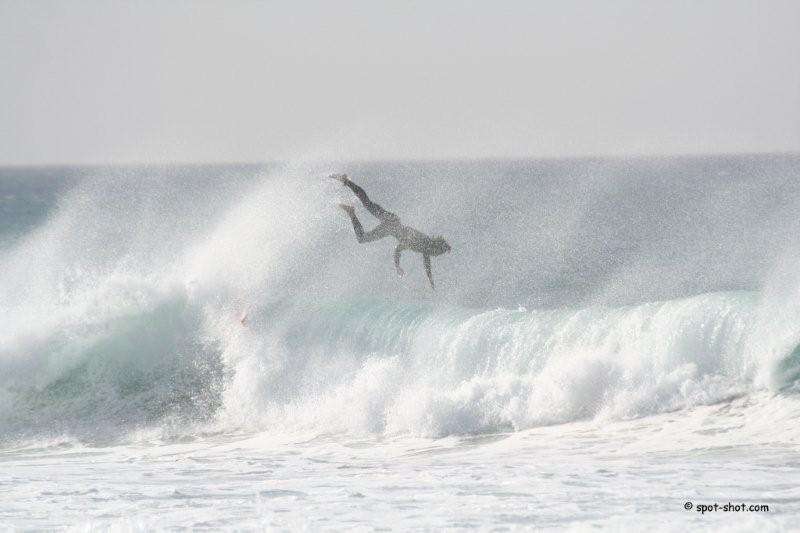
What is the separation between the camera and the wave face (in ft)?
58.2

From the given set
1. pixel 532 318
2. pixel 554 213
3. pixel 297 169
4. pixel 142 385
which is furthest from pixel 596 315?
pixel 554 213

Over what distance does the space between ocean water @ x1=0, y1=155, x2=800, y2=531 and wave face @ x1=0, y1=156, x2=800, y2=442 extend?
5 centimetres

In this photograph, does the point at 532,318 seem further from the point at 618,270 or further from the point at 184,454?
the point at 618,270

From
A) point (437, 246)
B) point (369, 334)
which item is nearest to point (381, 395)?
point (369, 334)

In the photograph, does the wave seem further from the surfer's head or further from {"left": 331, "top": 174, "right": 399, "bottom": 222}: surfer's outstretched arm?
{"left": 331, "top": 174, "right": 399, "bottom": 222}: surfer's outstretched arm

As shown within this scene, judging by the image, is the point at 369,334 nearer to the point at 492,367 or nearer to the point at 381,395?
the point at 381,395

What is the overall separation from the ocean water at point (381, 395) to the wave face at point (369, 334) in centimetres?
5

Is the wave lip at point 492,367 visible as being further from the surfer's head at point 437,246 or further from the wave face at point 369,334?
the surfer's head at point 437,246

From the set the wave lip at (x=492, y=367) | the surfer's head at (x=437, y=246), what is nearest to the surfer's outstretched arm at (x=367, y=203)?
the surfer's head at (x=437, y=246)

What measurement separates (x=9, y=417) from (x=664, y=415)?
1272 cm

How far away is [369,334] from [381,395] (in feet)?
7.80

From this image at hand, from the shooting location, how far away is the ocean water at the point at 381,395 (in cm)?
1318

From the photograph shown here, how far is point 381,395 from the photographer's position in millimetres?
19328

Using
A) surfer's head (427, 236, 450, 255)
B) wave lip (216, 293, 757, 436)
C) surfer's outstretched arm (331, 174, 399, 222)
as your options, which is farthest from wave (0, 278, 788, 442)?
surfer's outstretched arm (331, 174, 399, 222)
